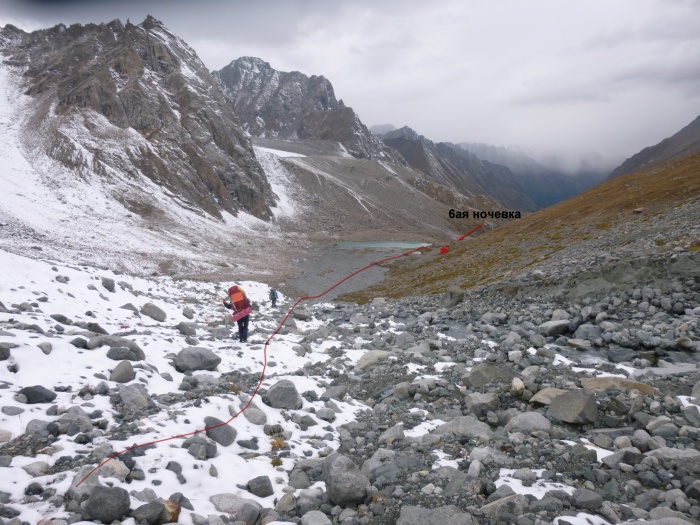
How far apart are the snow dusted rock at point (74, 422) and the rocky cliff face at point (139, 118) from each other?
7615cm

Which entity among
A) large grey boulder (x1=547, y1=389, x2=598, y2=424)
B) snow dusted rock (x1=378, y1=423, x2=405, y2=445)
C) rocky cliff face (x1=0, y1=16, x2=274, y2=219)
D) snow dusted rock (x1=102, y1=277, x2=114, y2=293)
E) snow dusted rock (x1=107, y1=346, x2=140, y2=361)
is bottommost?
snow dusted rock (x1=378, y1=423, x2=405, y2=445)

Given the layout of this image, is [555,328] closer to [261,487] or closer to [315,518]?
[315,518]

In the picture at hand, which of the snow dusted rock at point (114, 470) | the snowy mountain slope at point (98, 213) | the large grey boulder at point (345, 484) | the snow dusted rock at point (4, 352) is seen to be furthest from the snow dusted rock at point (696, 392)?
the snowy mountain slope at point (98, 213)

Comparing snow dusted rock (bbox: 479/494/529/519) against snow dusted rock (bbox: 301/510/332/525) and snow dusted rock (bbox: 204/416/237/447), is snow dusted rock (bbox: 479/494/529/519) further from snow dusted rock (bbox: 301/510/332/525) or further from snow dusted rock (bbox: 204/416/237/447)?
snow dusted rock (bbox: 204/416/237/447)

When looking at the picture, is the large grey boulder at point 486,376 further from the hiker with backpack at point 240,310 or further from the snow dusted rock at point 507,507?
the hiker with backpack at point 240,310

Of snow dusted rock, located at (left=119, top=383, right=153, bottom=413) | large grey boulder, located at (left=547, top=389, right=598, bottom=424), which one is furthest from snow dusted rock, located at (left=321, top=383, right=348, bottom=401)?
large grey boulder, located at (left=547, top=389, right=598, bottom=424)

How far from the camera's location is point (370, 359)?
15.1 m

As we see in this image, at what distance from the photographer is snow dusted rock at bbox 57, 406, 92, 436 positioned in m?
7.22

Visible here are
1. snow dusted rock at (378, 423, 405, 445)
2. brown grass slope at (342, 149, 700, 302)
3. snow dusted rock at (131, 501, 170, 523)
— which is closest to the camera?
snow dusted rock at (131, 501, 170, 523)

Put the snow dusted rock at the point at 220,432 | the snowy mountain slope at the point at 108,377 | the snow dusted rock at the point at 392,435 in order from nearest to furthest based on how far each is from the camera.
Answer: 1. the snowy mountain slope at the point at 108,377
2. the snow dusted rock at the point at 220,432
3. the snow dusted rock at the point at 392,435

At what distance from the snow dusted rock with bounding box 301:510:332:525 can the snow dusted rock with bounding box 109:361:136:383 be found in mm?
5635

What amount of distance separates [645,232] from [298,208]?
377 ft

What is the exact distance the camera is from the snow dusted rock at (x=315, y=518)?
6133 mm

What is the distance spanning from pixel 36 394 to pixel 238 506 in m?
4.58
